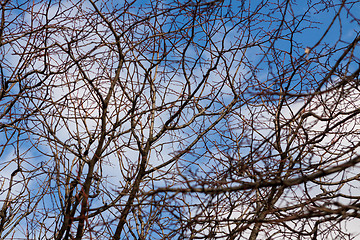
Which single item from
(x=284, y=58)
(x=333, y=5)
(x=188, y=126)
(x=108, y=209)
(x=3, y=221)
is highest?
(x=333, y=5)

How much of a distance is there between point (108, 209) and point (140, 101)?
132cm

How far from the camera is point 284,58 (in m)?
5.32

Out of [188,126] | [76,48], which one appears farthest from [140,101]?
[76,48]

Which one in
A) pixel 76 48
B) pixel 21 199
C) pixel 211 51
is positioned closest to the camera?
pixel 76 48

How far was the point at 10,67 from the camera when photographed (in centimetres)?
500

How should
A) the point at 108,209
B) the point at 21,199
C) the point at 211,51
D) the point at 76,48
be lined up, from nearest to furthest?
the point at 108,209 < the point at 76,48 < the point at 211,51 < the point at 21,199

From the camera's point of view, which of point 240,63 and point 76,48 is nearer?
point 76,48

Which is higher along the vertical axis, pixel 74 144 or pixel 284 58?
pixel 284 58

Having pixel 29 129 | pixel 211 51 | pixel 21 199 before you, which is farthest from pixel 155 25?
pixel 21 199

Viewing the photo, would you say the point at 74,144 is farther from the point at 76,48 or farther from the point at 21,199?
the point at 21,199

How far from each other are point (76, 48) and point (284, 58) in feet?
8.55

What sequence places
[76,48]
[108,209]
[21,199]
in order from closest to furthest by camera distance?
1. [108,209]
2. [76,48]
3. [21,199]

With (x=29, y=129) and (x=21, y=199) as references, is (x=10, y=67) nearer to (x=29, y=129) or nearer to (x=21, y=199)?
(x=29, y=129)

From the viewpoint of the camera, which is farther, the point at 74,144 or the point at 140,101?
the point at 140,101
